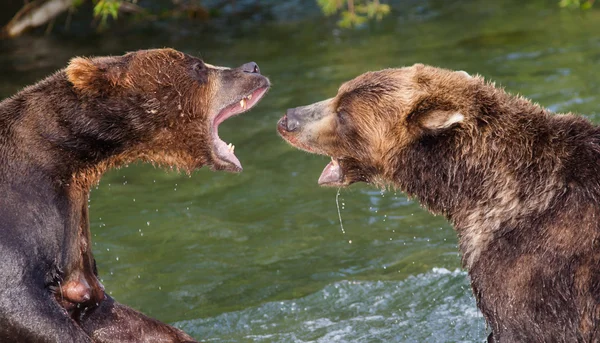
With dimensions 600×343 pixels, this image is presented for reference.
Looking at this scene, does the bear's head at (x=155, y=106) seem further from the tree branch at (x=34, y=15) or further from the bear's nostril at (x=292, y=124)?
the tree branch at (x=34, y=15)

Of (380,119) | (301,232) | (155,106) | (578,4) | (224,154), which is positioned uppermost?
(380,119)

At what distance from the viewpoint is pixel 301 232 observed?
9.59m

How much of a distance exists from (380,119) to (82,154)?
1.86 metres

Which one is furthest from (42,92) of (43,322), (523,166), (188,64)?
(523,166)

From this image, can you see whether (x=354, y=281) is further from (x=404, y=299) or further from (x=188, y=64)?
(x=188, y=64)

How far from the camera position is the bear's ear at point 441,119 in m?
5.74

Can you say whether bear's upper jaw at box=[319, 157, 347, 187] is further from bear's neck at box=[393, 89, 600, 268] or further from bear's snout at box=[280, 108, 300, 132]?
bear's neck at box=[393, 89, 600, 268]

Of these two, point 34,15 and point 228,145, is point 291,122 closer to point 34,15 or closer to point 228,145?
point 228,145

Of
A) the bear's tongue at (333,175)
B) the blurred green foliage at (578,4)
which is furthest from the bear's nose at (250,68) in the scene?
the blurred green foliage at (578,4)

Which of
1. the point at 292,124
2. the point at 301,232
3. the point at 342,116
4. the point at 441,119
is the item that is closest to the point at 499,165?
the point at 441,119

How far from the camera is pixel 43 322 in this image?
5.92m

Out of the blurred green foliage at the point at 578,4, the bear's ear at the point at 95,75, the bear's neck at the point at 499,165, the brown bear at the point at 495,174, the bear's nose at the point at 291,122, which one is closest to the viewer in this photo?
the brown bear at the point at 495,174

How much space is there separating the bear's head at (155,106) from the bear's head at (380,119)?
1.94 ft

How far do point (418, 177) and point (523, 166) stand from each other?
0.61 metres
